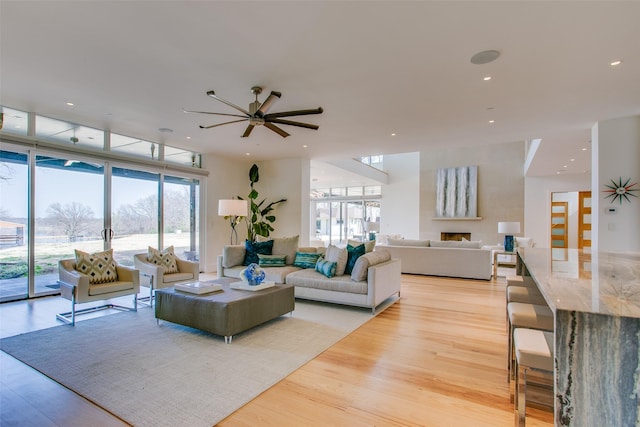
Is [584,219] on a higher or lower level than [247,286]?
higher

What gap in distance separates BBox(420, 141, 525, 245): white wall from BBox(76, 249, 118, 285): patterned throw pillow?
966cm

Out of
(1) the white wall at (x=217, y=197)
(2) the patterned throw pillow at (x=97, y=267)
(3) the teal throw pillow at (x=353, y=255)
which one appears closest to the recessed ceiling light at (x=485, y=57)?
(3) the teal throw pillow at (x=353, y=255)

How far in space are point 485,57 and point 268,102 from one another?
2.22 metres

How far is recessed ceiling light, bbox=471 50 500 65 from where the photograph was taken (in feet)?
9.93

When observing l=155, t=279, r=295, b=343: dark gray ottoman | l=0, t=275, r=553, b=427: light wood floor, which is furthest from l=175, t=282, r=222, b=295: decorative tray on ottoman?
l=0, t=275, r=553, b=427: light wood floor

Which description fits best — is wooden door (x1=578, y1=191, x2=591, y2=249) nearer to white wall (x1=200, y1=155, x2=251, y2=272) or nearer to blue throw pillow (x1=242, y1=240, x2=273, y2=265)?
blue throw pillow (x1=242, y1=240, x2=273, y2=265)

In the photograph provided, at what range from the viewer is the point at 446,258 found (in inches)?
277

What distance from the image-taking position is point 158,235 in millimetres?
6855

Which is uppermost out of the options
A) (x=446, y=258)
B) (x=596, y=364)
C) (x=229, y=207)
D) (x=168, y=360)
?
(x=229, y=207)

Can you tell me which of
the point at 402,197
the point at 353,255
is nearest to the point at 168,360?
the point at 353,255

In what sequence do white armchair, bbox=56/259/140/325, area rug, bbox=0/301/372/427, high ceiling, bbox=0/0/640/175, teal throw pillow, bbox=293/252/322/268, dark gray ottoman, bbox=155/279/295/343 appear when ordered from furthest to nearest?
teal throw pillow, bbox=293/252/322/268 → white armchair, bbox=56/259/140/325 → dark gray ottoman, bbox=155/279/295/343 → high ceiling, bbox=0/0/640/175 → area rug, bbox=0/301/372/427

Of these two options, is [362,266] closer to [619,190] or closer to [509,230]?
[619,190]

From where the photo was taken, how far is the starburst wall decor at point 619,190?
193 inches

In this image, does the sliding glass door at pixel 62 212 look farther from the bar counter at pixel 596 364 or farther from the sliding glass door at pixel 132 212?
the bar counter at pixel 596 364
